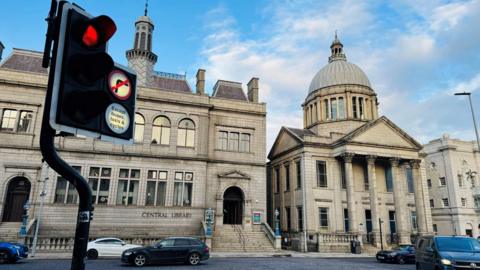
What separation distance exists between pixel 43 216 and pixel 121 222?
264 inches

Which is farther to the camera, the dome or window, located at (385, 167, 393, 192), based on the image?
the dome

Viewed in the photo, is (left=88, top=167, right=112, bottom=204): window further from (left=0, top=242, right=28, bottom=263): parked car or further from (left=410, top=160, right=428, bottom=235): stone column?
(left=410, top=160, right=428, bottom=235): stone column

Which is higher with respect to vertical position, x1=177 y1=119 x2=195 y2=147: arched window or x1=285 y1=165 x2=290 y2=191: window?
x1=177 y1=119 x2=195 y2=147: arched window

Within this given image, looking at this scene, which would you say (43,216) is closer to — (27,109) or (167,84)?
(27,109)

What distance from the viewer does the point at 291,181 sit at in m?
43.7

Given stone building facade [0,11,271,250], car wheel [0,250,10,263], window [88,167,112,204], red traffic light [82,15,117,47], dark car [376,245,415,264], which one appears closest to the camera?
red traffic light [82,15,117,47]

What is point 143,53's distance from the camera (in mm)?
43000

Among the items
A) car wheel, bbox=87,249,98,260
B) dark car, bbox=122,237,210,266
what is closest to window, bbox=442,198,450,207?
dark car, bbox=122,237,210,266

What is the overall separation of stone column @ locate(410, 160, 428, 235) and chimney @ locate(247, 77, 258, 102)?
858 inches

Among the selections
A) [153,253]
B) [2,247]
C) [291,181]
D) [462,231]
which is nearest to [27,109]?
[2,247]

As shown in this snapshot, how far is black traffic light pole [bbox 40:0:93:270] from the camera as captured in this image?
2.56 metres

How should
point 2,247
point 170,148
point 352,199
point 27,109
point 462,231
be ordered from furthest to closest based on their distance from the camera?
point 462,231
point 352,199
point 170,148
point 27,109
point 2,247

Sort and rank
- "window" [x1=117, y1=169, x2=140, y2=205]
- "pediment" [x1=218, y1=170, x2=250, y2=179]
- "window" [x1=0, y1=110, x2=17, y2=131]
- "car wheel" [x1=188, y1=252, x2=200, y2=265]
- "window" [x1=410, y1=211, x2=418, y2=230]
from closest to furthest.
Answer: "car wheel" [x1=188, y1=252, x2=200, y2=265], "window" [x1=0, y1=110, x2=17, y2=131], "window" [x1=117, y1=169, x2=140, y2=205], "pediment" [x1=218, y1=170, x2=250, y2=179], "window" [x1=410, y1=211, x2=418, y2=230]

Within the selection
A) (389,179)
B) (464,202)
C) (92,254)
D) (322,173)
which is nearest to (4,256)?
(92,254)
